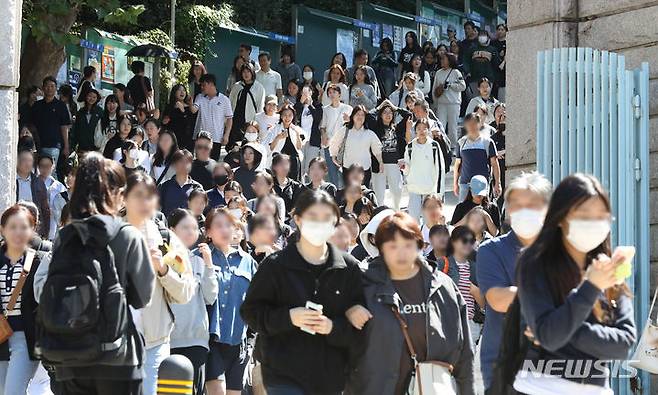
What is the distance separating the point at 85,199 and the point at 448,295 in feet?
6.78

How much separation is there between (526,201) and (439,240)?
17.0 feet

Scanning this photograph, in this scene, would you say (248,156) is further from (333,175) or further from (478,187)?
(478,187)

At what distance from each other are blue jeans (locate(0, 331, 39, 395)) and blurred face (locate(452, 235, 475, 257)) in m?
3.68

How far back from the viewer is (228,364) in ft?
31.1

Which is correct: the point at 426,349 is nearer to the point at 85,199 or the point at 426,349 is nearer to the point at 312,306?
the point at 312,306

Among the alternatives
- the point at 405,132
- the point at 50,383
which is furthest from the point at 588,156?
the point at 405,132

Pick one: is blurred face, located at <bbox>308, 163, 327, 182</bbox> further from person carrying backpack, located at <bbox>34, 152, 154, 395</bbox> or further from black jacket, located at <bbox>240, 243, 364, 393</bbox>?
person carrying backpack, located at <bbox>34, 152, 154, 395</bbox>

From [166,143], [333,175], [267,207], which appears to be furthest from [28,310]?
[333,175]

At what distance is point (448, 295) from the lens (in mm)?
7191

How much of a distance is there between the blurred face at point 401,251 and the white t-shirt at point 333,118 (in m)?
12.9

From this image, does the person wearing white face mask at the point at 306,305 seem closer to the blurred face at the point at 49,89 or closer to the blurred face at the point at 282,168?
the blurred face at the point at 282,168

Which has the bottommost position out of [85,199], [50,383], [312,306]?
[50,383]

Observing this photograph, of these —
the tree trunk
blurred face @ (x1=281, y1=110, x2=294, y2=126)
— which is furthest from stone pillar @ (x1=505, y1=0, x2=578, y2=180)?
the tree trunk

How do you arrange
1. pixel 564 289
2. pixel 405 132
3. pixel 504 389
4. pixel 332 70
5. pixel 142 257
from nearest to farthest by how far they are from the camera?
pixel 564 289 < pixel 504 389 < pixel 142 257 < pixel 405 132 < pixel 332 70
